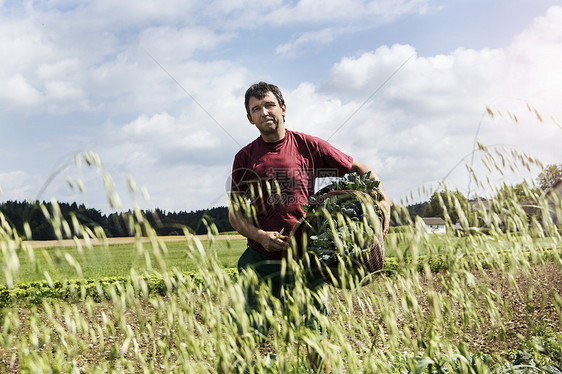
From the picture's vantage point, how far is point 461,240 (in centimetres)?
226

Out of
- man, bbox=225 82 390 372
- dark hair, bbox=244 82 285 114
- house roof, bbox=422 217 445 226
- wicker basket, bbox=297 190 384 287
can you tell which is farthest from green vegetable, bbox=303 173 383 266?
dark hair, bbox=244 82 285 114

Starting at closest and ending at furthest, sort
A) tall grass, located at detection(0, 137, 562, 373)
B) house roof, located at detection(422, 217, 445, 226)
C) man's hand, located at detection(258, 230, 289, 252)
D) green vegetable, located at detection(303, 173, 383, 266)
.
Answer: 1. tall grass, located at detection(0, 137, 562, 373)
2. green vegetable, located at detection(303, 173, 383, 266)
3. man's hand, located at detection(258, 230, 289, 252)
4. house roof, located at detection(422, 217, 445, 226)

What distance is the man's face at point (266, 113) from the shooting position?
10.1 ft

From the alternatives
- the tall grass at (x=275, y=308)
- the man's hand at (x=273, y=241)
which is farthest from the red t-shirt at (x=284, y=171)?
the tall grass at (x=275, y=308)

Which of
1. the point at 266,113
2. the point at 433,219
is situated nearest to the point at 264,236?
the point at 266,113

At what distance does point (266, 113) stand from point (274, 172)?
42 cm

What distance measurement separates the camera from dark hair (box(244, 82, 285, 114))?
312cm

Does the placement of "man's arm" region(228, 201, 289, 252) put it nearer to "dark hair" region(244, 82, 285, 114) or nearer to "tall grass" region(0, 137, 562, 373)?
"tall grass" region(0, 137, 562, 373)

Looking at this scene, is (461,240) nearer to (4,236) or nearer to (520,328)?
(4,236)

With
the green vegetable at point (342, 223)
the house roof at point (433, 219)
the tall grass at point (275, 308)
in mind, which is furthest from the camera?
the house roof at point (433, 219)

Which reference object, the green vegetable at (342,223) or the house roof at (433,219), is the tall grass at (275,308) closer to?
the green vegetable at (342,223)

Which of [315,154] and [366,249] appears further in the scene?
[315,154]

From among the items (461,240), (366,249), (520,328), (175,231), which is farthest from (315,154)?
(520,328)

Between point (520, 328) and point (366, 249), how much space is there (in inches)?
168
